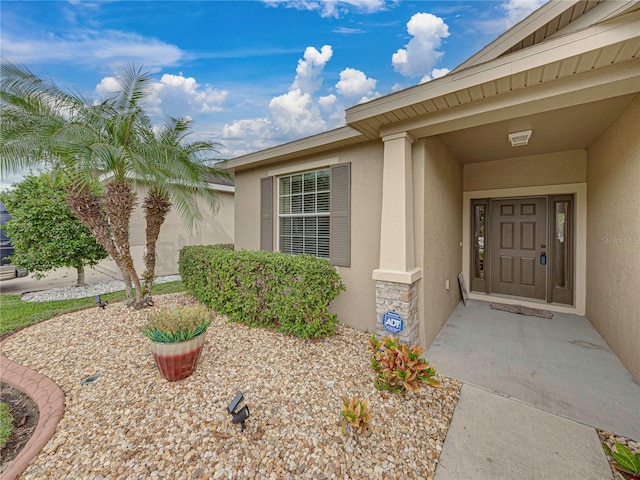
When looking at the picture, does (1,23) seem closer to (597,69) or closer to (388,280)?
(388,280)

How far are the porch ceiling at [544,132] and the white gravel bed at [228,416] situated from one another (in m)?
3.45

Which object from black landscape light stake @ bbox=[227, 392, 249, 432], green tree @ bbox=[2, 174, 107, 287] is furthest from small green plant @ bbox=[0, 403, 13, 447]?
green tree @ bbox=[2, 174, 107, 287]

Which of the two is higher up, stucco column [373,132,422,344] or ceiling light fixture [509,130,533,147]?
ceiling light fixture [509,130,533,147]

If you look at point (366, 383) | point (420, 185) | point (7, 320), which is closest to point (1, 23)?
point (7, 320)

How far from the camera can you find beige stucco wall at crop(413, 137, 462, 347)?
11.6 ft

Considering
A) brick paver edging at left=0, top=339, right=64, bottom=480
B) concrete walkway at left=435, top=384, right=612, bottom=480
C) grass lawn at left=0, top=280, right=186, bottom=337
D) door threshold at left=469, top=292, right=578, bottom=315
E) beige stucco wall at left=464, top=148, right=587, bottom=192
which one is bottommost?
concrete walkway at left=435, top=384, right=612, bottom=480

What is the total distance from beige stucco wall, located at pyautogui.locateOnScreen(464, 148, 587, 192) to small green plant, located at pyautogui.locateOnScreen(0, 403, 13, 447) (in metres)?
7.49

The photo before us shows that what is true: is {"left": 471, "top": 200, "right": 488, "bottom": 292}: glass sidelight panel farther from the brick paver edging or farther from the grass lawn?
the grass lawn

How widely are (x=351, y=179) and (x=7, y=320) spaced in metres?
6.53

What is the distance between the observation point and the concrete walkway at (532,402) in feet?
6.15

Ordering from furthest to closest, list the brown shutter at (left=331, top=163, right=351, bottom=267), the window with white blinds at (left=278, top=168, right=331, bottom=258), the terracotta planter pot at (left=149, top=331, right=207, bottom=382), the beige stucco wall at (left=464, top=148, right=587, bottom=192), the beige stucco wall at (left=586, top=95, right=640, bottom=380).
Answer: the beige stucco wall at (left=464, top=148, right=587, bottom=192)
the window with white blinds at (left=278, top=168, right=331, bottom=258)
the brown shutter at (left=331, top=163, right=351, bottom=267)
the beige stucco wall at (left=586, top=95, right=640, bottom=380)
the terracotta planter pot at (left=149, top=331, right=207, bottom=382)

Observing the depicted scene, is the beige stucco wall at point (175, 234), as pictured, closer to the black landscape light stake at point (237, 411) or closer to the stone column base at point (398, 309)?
the stone column base at point (398, 309)

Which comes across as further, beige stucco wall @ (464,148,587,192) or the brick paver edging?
beige stucco wall @ (464,148,587,192)

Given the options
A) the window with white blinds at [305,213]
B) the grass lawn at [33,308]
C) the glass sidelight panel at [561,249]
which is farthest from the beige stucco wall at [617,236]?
the grass lawn at [33,308]
